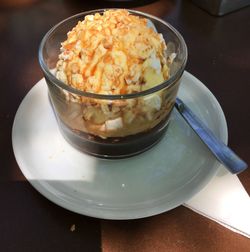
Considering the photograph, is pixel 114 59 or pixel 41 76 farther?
pixel 41 76

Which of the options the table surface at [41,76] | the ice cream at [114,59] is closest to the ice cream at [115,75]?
the ice cream at [114,59]

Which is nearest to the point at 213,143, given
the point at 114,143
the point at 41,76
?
the point at 114,143

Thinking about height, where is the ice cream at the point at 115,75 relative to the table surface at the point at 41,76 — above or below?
above

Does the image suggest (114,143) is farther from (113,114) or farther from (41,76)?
(41,76)

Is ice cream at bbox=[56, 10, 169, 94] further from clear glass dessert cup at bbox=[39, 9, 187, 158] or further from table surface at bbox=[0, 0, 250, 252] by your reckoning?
table surface at bbox=[0, 0, 250, 252]

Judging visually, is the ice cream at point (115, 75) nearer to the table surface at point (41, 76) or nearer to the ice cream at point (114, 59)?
the ice cream at point (114, 59)

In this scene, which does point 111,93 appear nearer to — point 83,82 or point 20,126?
point 83,82
